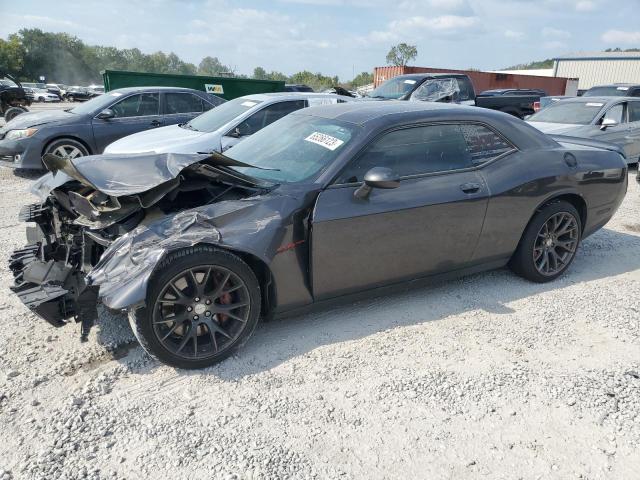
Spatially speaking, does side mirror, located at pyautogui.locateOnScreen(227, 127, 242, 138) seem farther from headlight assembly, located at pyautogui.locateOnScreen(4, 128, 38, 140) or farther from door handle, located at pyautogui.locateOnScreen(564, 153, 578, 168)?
door handle, located at pyautogui.locateOnScreen(564, 153, 578, 168)

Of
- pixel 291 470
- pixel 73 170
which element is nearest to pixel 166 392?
pixel 291 470

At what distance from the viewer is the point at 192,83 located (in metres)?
12.6

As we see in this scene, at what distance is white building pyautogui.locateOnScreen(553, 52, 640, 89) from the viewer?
151ft

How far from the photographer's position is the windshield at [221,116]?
23.1 ft

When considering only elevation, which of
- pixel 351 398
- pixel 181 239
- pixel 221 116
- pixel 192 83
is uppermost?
pixel 192 83

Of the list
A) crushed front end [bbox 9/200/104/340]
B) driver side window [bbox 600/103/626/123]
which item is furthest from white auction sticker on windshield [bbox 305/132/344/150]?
driver side window [bbox 600/103/626/123]

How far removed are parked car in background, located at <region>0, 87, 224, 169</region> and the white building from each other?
4955 cm

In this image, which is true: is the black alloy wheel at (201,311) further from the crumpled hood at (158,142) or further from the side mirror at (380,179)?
the crumpled hood at (158,142)

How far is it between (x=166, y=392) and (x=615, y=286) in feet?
12.8

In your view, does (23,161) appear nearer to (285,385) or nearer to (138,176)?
(138,176)

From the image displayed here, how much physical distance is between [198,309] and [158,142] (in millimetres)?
4309

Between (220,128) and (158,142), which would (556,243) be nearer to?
(220,128)

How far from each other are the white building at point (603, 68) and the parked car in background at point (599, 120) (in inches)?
1743

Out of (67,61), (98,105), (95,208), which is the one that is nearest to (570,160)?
(95,208)
